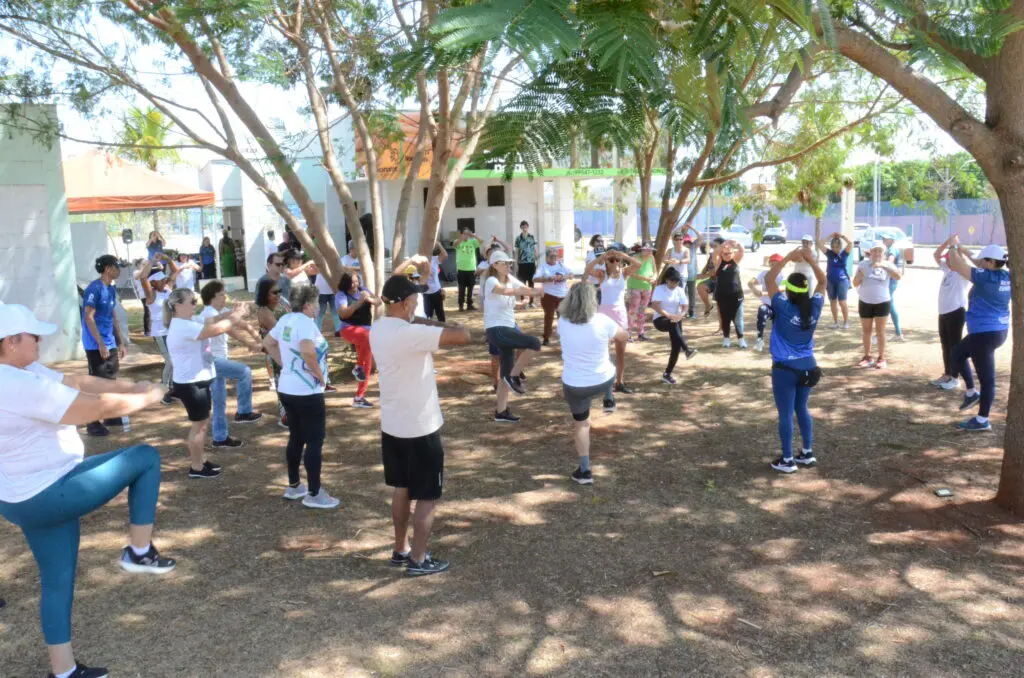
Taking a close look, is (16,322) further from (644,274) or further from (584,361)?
(644,274)

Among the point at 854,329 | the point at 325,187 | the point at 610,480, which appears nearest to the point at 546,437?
the point at 610,480

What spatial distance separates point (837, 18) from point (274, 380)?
803cm

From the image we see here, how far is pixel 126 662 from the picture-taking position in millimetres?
4164

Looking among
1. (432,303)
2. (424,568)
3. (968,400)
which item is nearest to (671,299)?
(968,400)

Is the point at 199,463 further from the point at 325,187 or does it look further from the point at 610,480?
the point at 325,187

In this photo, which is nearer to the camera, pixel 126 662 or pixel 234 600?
pixel 126 662

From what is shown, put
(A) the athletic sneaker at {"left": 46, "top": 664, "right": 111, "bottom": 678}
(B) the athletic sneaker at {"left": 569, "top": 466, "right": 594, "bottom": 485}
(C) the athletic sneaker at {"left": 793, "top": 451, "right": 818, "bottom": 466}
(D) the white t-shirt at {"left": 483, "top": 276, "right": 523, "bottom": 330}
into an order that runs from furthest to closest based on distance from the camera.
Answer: (D) the white t-shirt at {"left": 483, "top": 276, "right": 523, "bottom": 330}, (C) the athletic sneaker at {"left": 793, "top": 451, "right": 818, "bottom": 466}, (B) the athletic sneaker at {"left": 569, "top": 466, "right": 594, "bottom": 485}, (A) the athletic sneaker at {"left": 46, "top": 664, "right": 111, "bottom": 678}

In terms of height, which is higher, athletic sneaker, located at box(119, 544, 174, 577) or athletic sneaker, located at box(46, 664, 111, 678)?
athletic sneaker, located at box(119, 544, 174, 577)

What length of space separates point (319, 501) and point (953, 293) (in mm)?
7219

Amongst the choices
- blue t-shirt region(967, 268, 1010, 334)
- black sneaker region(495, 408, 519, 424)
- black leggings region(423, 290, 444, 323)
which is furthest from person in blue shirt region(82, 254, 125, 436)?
blue t-shirt region(967, 268, 1010, 334)

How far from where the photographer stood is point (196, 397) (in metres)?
6.73

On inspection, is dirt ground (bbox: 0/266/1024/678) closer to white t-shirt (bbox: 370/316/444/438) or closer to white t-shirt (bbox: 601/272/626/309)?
white t-shirt (bbox: 370/316/444/438)

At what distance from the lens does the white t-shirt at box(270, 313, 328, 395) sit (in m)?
6.10

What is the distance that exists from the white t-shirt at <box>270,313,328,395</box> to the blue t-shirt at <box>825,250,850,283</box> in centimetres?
938
